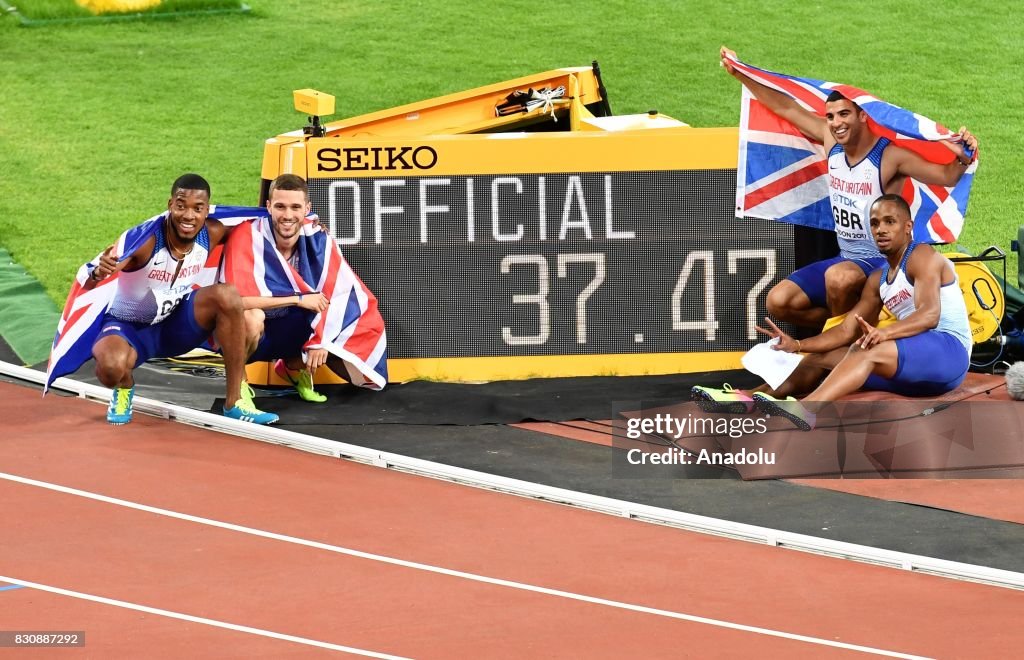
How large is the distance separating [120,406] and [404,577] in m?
2.37

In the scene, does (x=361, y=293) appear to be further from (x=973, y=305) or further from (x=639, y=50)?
(x=639, y=50)

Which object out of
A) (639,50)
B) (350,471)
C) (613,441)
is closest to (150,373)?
(350,471)

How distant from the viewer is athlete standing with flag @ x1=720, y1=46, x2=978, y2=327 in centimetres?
808

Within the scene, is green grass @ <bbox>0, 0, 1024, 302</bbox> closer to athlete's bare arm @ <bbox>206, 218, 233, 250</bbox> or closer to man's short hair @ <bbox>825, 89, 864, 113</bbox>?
athlete's bare arm @ <bbox>206, 218, 233, 250</bbox>

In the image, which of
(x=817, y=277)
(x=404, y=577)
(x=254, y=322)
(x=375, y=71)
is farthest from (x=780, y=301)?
(x=375, y=71)

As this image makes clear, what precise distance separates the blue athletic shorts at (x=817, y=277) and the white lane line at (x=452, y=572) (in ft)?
9.28

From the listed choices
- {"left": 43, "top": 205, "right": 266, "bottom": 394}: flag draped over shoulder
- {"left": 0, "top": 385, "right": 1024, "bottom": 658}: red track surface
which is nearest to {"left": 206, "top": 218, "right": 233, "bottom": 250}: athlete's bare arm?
{"left": 43, "top": 205, "right": 266, "bottom": 394}: flag draped over shoulder

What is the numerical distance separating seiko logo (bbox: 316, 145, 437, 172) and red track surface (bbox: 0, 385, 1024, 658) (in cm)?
170

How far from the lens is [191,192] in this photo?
789 centimetres

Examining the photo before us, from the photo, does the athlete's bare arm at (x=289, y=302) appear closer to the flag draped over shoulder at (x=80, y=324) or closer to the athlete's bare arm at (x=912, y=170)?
the flag draped over shoulder at (x=80, y=324)

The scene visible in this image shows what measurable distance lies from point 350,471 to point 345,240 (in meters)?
1.52

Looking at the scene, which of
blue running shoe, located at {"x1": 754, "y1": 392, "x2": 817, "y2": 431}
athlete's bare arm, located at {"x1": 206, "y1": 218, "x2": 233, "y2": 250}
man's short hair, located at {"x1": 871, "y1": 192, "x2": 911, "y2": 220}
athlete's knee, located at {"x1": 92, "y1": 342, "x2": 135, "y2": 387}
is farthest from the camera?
athlete's bare arm, located at {"x1": 206, "y1": 218, "x2": 233, "y2": 250}

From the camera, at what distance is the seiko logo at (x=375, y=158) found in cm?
840

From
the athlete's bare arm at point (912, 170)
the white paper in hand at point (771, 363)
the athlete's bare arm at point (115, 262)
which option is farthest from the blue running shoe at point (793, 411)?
the athlete's bare arm at point (115, 262)
